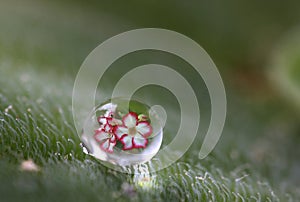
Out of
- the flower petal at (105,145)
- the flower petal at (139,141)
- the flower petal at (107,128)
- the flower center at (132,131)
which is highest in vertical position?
the flower petal at (107,128)

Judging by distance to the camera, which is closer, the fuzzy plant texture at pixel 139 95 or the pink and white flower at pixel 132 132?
the fuzzy plant texture at pixel 139 95

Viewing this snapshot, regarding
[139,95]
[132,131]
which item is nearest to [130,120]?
[132,131]

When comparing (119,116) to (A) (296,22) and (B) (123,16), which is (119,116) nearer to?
(B) (123,16)

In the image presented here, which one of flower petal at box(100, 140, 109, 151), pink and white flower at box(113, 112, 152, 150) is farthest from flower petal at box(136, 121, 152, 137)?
flower petal at box(100, 140, 109, 151)

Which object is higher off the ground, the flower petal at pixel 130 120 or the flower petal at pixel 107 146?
the flower petal at pixel 130 120

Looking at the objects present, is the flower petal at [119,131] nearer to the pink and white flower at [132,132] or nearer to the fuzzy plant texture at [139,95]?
the pink and white flower at [132,132]

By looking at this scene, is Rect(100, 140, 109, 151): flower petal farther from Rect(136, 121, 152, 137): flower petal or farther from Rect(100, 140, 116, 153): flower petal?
Rect(136, 121, 152, 137): flower petal

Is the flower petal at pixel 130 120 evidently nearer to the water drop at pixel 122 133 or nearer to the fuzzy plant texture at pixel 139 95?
the water drop at pixel 122 133

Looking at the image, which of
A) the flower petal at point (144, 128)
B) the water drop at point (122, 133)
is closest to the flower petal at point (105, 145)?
the water drop at point (122, 133)

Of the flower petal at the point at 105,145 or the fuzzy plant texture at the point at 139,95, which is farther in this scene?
the flower petal at the point at 105,145
